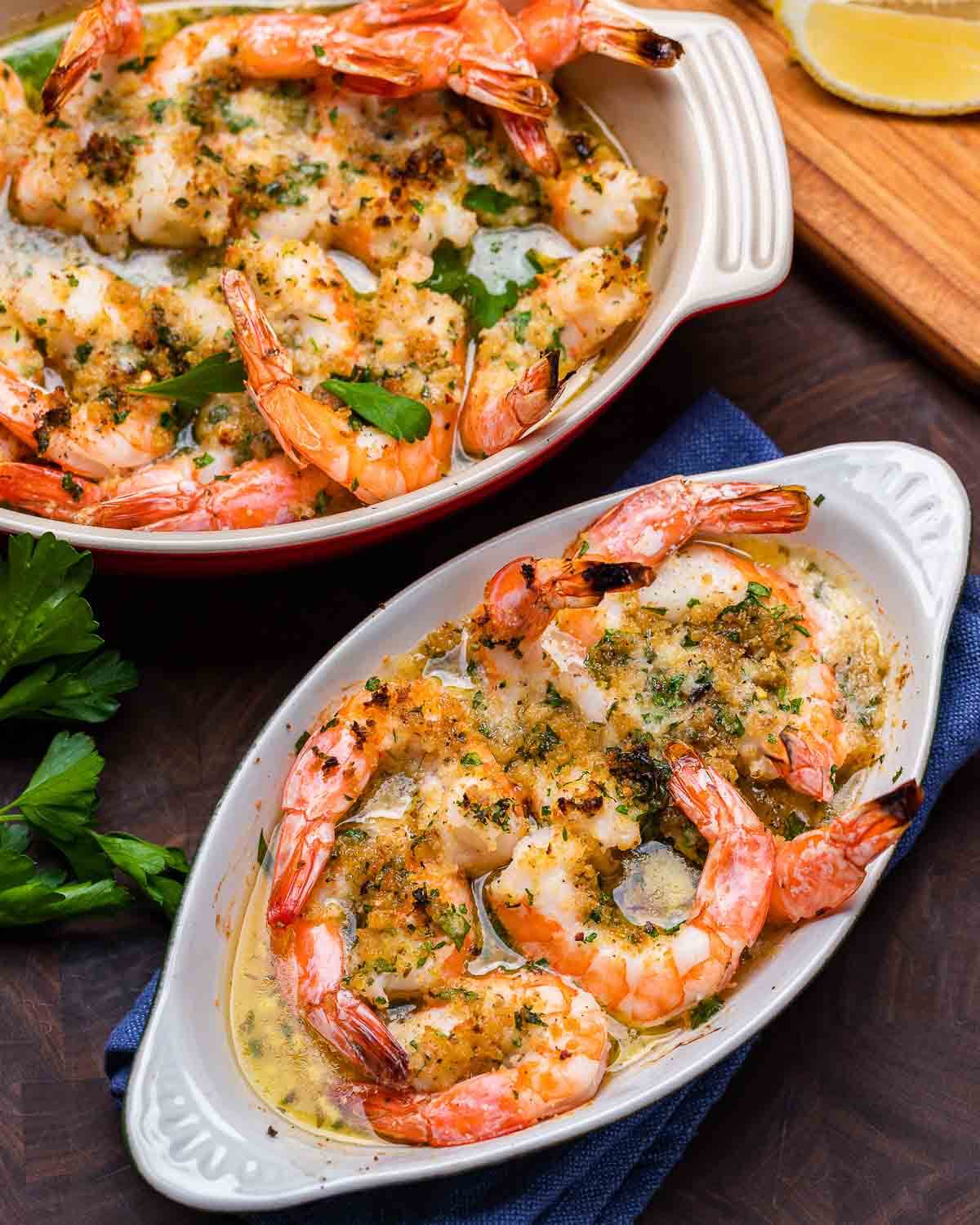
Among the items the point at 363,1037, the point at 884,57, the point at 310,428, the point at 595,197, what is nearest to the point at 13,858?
the point at 363,1037

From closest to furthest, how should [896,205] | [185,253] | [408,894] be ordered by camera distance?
1. [408,894]
2. [185,253]
3. [896,205]

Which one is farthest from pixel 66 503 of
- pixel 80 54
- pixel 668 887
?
pixel 668 887

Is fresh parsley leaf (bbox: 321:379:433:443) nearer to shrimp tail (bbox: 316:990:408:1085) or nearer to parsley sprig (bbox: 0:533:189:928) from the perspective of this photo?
parsley sprig (bbox: 0:533:189:928)

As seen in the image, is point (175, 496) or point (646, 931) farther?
point (175, 496)

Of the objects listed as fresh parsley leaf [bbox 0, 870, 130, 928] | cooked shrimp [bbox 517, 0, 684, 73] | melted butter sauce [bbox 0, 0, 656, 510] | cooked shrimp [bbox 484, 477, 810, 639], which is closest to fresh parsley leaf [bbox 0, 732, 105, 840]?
fresh parsley leaf [bbox 0, 870, 130, 928]

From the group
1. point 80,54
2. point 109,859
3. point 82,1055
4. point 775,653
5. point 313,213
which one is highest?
point 80,54

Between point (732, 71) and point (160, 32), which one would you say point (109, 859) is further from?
point (732, 71)

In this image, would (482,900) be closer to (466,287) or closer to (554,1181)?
(554,1181)
